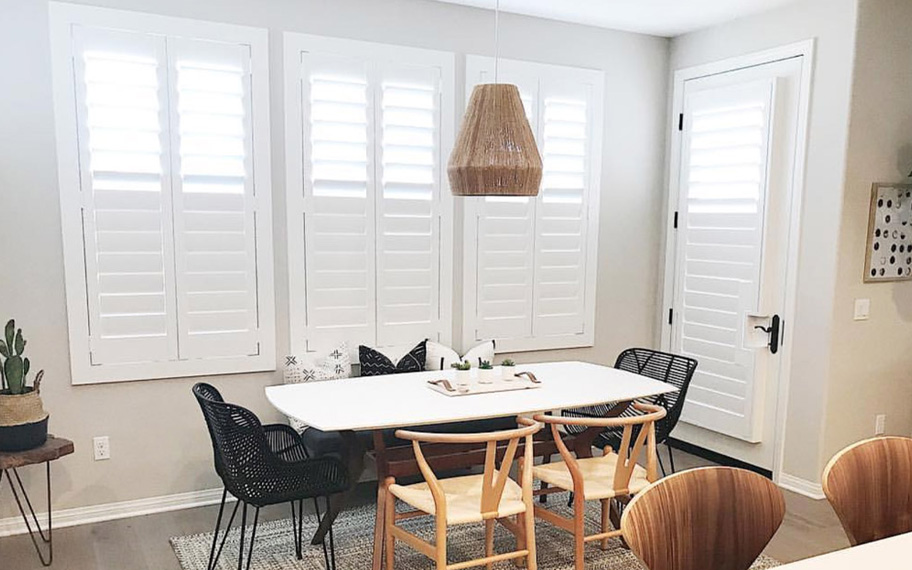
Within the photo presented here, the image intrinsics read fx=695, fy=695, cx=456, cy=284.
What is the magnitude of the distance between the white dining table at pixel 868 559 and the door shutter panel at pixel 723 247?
275 centimetres

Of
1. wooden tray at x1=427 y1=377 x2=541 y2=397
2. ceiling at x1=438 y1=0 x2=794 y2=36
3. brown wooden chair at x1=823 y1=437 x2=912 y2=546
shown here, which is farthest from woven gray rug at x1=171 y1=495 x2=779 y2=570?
ceiling at x1=438 y1=0 x2=794 y2=36

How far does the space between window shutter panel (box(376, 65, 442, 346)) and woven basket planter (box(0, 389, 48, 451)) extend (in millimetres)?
1742

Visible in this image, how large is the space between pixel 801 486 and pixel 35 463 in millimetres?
3931

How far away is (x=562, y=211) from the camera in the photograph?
4.58 metres

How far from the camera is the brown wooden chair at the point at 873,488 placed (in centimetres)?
179

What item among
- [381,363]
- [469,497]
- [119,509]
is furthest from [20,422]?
[469,497]

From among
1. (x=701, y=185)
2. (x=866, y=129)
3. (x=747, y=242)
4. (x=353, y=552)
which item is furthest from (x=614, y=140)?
(x=353, y=552)

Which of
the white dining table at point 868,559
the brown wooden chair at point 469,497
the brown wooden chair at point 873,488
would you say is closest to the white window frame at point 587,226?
the brown wooden chair at point 469,497

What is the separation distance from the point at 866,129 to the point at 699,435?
214cm

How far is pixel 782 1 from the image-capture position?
3.97 metres

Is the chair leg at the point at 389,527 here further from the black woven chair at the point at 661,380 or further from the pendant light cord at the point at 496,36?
the pendant light cord at the point at 496,36

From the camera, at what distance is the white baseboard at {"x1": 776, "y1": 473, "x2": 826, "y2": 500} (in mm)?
3890

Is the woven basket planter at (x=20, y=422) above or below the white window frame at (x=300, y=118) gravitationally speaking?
below

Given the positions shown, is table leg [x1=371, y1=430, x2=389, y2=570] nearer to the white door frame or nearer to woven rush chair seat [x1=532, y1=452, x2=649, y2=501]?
woven rush chair seat [x1=532, y1=452, x2=649, y2=501]
